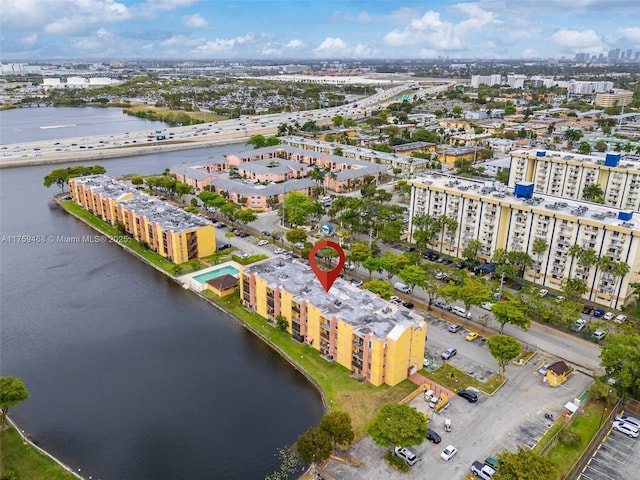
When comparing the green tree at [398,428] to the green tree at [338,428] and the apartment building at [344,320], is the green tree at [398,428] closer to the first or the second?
the green tree at [338,428]

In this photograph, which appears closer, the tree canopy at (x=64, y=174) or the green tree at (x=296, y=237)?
the green tree at (x=296, y=237)

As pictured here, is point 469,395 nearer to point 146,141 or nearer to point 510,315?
point 510,315

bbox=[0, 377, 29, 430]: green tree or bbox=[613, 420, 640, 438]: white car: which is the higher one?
bbox=[0, 377, 29, 430]: green tree

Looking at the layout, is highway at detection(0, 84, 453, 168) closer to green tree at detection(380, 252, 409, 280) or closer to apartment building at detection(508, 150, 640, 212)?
apartment building at detection(508, 150, 640, 212)

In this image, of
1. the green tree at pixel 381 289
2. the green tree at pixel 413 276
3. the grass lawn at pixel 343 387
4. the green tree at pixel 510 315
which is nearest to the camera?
the grass lawn at pixel 343 387

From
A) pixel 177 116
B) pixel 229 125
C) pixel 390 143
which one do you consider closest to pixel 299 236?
pixel 390 143

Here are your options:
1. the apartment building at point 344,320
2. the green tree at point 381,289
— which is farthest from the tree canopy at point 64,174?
the green tree at point 381,289

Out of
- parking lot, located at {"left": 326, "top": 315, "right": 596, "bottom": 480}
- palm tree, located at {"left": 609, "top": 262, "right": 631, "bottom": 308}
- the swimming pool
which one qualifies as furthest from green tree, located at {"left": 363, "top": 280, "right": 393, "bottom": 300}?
palm tree, located at {"left": 609, "top": 262, "right": 631, "bottom": 308}

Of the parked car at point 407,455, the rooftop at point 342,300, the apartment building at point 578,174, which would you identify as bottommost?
the parked car at point 407,455
